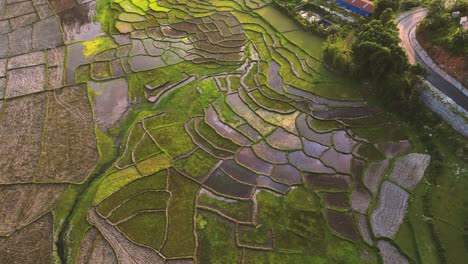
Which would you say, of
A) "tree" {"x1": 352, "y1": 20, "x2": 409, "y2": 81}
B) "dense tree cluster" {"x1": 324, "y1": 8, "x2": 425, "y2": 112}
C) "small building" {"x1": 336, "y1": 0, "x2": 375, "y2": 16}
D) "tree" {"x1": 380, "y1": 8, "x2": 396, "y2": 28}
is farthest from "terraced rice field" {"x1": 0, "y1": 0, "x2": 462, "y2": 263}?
"small building" {"x1": 336, "y1": 0, "x2": 375, "y2": 16}

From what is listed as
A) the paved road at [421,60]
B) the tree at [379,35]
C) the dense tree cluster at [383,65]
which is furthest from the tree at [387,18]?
the paved road at [421,60]

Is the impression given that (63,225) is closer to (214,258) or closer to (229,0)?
(214,258)

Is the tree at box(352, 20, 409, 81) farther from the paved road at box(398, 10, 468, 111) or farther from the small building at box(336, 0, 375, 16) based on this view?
the small building at box(336, 0, 375, 16)

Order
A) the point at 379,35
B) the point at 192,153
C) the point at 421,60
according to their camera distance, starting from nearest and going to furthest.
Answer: the point at 192,153 → the point at 379,35 → the point at 421,60

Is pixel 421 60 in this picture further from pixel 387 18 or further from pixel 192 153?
pixel 192 153

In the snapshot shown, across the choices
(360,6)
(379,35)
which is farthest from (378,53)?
(360,6)

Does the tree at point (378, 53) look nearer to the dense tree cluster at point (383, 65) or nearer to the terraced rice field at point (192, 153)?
the dense tree cluster at point (383, 65)
